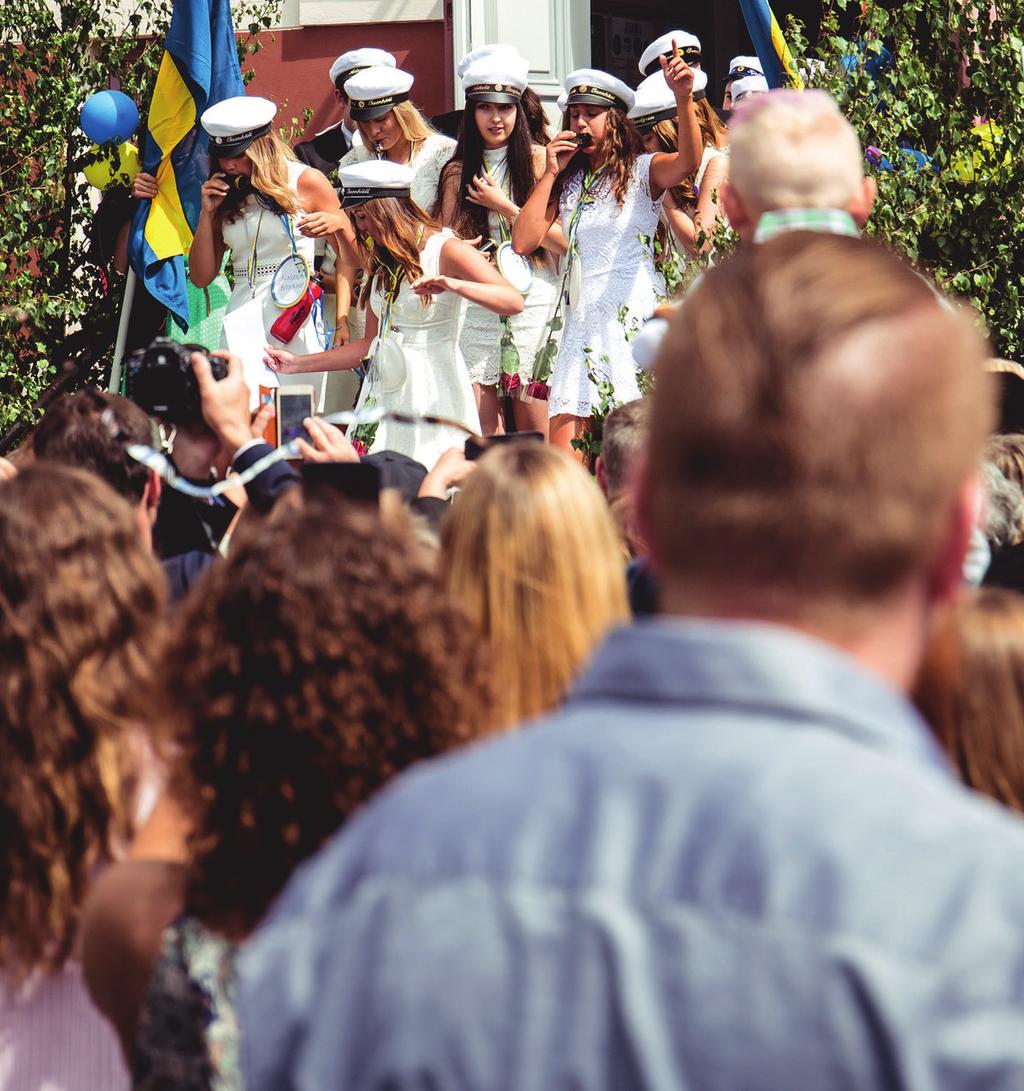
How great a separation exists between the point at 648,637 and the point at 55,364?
741 centimetres

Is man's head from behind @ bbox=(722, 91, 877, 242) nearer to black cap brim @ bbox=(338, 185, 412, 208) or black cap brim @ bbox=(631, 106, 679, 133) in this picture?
black cap brim @ bbox=(338, 185, 412, 208)

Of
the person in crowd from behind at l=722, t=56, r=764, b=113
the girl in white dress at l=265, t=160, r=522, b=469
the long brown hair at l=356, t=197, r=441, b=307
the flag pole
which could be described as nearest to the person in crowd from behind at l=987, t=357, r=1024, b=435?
the girl in white dress at l=265, t=160, r=522, b=469

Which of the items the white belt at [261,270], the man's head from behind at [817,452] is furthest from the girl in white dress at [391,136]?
the man's head from behind at [817,452]

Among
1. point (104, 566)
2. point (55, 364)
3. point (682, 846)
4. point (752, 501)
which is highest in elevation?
point (752, 501)

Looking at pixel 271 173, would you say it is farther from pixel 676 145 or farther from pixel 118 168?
pixel 676 145

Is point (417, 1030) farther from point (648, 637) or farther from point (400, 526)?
point (400, 526)

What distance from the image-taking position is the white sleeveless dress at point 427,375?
244 inches

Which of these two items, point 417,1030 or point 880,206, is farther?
point 880,206

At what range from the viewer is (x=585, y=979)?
98cm

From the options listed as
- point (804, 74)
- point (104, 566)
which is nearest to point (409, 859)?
point (104, 566)

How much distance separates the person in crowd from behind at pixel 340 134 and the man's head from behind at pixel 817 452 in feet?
22.8

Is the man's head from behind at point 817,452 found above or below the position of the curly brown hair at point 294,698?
above

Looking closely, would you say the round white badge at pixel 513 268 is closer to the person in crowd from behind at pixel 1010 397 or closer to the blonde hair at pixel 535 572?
the person in crowd from behind at pixel 1010 397

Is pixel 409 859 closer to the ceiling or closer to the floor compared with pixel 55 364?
closer to the ceiling
